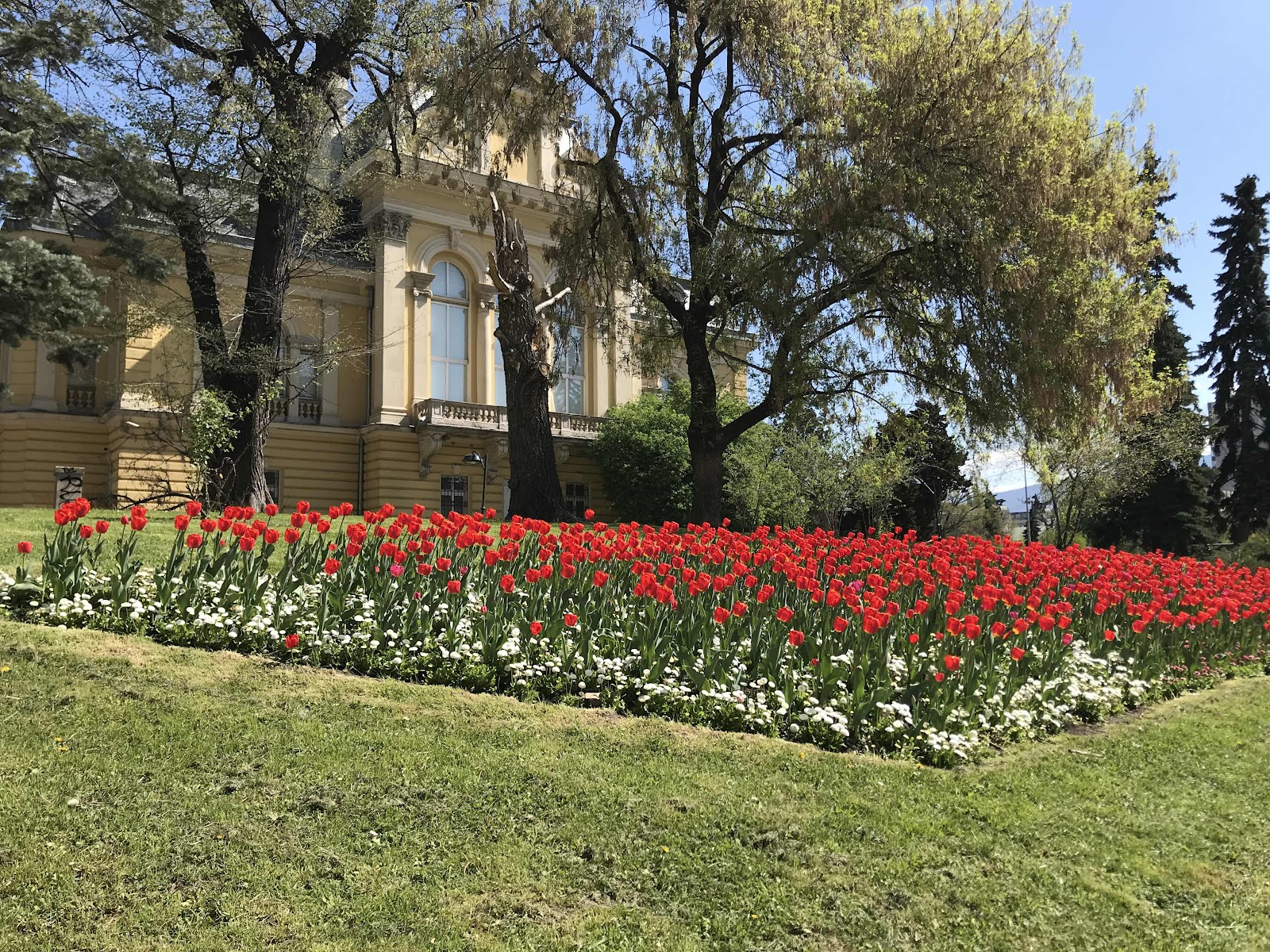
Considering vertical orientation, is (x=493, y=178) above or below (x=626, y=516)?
above

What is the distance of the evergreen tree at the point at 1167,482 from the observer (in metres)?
29.3

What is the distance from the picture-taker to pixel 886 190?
14.1 metres

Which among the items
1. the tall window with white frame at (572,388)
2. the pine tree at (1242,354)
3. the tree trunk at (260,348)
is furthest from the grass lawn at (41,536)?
the pine tree at (1242,354)

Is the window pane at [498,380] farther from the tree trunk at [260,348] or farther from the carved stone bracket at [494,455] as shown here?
the tree trunk at [260,348]

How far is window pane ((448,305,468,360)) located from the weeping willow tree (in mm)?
13088

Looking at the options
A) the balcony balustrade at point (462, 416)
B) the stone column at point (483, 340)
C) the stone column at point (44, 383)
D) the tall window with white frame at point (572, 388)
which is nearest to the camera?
the stone column at point (44, 383)

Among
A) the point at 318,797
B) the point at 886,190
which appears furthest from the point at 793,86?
the point at 318,797

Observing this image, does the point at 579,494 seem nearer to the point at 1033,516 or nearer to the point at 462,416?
the point at 462,416

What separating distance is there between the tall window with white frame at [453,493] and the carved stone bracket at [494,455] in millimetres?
873

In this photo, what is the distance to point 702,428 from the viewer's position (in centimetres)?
1728

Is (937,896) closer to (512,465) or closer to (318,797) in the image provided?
(318,797)

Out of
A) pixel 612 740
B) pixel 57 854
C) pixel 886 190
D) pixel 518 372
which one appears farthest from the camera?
pixel 518 372

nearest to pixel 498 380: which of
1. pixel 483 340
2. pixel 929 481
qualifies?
pixel 483 340

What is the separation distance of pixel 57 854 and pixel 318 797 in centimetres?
98
